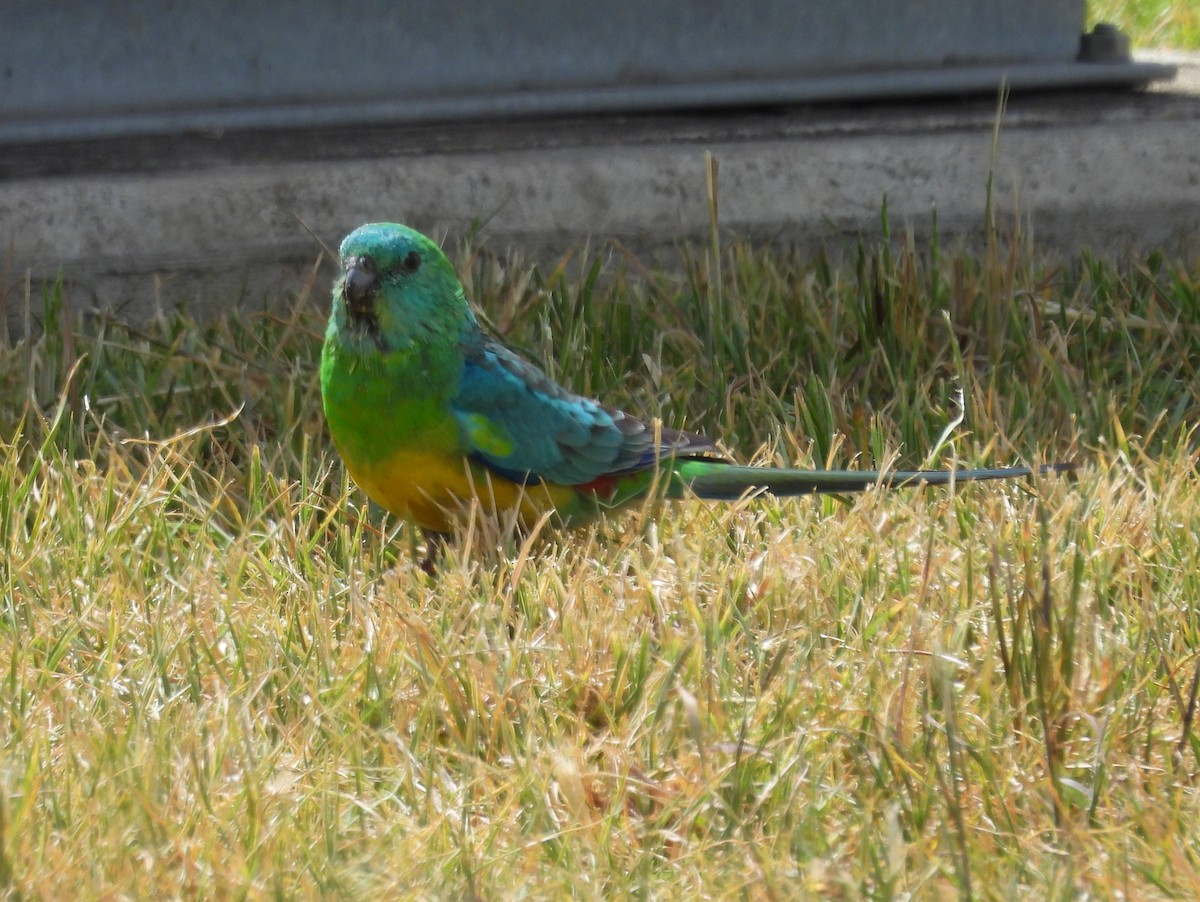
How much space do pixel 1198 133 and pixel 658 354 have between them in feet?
5.44

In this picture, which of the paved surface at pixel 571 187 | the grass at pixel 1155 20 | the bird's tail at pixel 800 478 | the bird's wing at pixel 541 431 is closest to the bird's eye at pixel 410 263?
the bird's wing at pixel 541 431

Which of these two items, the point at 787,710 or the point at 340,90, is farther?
the point at 340,90

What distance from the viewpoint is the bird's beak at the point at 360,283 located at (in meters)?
2.49

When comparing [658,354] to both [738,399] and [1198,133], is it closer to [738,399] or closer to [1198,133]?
[738,399]

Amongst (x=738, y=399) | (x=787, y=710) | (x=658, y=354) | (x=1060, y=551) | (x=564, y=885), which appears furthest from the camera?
(x=658, y=354)

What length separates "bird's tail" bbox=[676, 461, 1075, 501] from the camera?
8.70 ft

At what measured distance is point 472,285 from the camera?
3602 mm

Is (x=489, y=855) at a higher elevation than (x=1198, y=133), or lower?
lower

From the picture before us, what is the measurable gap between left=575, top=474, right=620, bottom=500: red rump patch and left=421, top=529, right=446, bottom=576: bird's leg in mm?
263

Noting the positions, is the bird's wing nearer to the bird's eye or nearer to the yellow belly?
the yellow belly

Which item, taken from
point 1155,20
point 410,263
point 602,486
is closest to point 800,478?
point 602,486

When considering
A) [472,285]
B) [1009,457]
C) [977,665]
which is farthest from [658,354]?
[977,665]

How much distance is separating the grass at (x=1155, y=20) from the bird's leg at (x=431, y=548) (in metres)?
4.38

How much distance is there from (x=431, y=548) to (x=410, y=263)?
1.66ft
